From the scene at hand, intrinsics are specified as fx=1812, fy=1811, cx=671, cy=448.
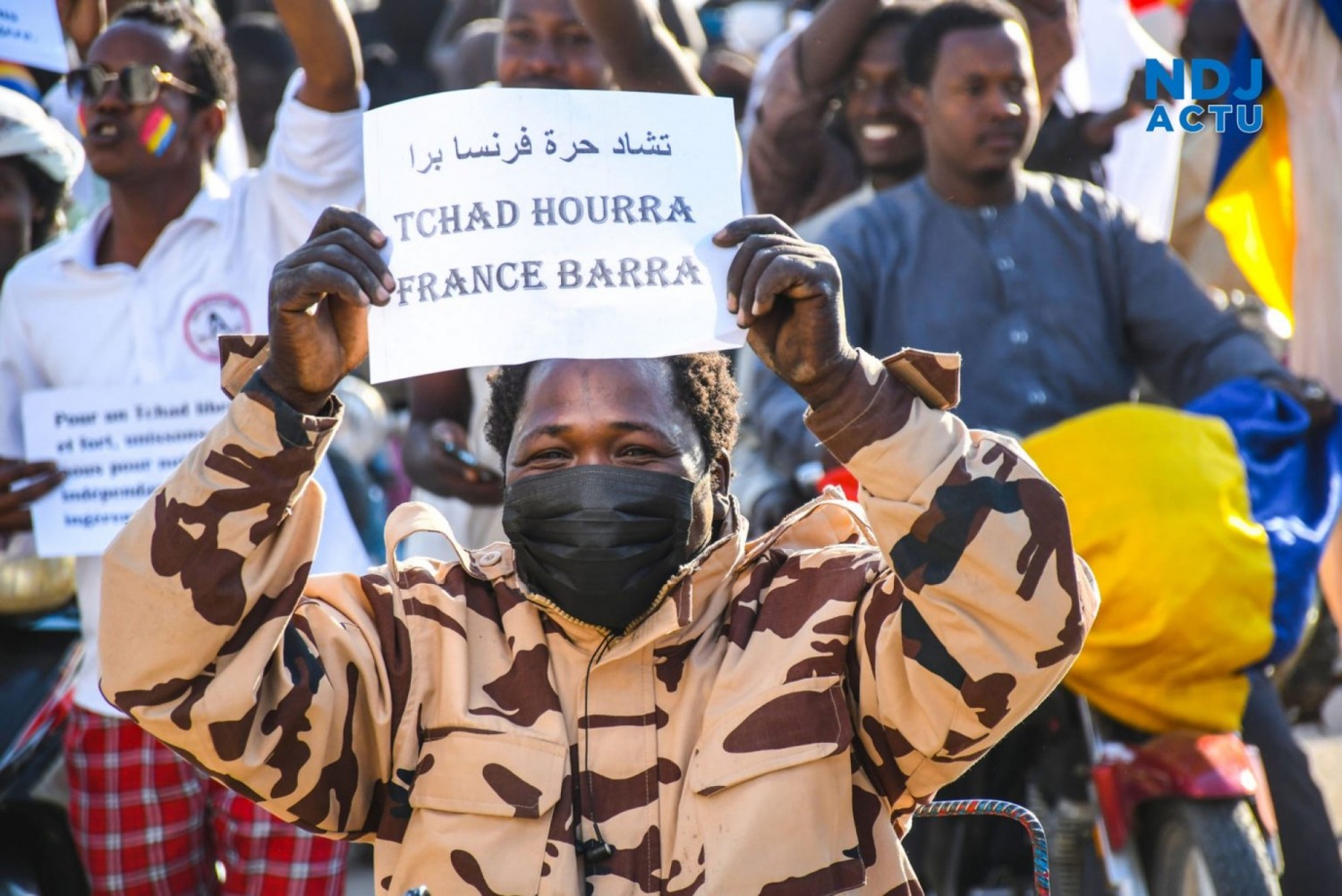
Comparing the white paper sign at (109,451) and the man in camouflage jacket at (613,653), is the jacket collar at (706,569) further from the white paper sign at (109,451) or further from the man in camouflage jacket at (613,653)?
the white paper sign at (109,451)

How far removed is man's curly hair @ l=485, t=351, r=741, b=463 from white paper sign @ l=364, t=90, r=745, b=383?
0.70 feet

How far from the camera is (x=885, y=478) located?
2465 millimetres

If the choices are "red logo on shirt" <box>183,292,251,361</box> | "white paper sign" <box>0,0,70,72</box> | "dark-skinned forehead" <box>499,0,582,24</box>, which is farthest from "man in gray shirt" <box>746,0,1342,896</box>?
"white paper sign" <box>0,0,70,72</box>

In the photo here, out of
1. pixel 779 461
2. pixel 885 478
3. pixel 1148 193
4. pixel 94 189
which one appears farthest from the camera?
pixel 1148 193

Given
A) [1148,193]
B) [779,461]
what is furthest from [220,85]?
[1148,193]

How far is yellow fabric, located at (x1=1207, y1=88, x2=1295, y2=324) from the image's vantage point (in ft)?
16.6

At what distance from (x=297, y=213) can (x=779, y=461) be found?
4.20ft

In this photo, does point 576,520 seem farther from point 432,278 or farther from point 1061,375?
point 1061,375

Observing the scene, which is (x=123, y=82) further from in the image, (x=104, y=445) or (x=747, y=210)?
(x=747, y=210)

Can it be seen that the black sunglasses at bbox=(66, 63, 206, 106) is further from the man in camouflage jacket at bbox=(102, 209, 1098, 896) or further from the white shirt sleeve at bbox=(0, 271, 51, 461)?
the man in camouflage jacket at bbox=(102, 209, 1098, 896)

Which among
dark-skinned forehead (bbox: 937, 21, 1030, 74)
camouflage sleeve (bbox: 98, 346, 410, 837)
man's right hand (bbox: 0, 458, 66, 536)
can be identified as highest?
dark-skinned forehead (bbox: 937, 21, 1030, 74)

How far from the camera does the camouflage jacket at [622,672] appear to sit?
2471 mm

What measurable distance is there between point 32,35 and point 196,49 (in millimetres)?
513

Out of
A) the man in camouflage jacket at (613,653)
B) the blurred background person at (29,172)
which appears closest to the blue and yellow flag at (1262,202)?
the man in camouflage jacket at (613,653)
